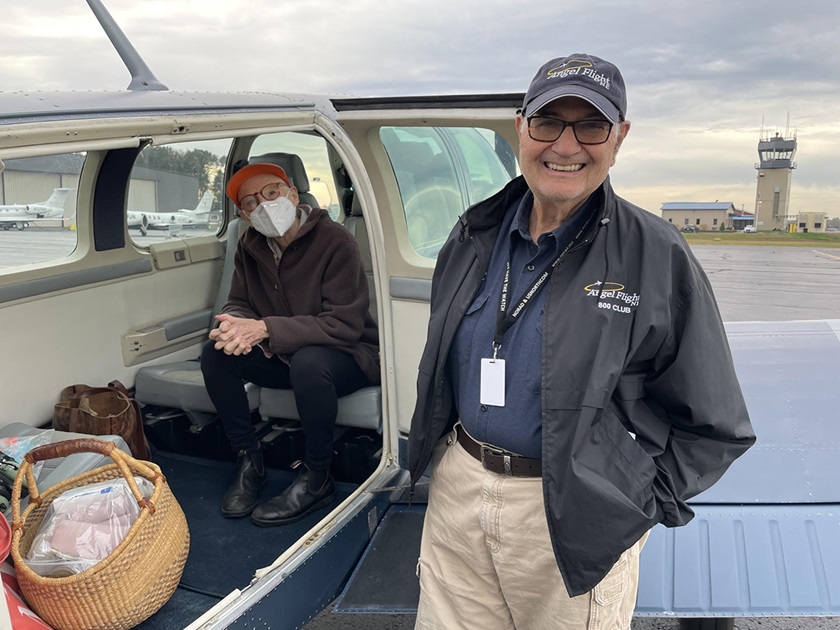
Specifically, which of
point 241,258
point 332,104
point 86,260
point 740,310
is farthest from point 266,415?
point 740,310

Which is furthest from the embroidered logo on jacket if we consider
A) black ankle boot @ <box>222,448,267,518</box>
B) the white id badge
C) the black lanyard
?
black ankle boot @ <box>222,448,267,518</box>

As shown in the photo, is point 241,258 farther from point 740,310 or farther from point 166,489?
point 740,310

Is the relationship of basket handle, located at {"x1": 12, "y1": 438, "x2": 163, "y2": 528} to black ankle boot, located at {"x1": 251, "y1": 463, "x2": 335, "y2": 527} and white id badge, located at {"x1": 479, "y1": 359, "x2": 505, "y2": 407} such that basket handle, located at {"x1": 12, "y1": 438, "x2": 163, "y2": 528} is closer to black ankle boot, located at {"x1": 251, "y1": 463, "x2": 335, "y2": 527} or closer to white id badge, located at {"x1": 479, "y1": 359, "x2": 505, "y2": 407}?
black ankle boot, located at {"x1": 251, "y1": 463, "x2": 335, "y2": 527}

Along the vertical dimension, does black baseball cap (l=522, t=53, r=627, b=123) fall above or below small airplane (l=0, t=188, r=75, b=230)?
above

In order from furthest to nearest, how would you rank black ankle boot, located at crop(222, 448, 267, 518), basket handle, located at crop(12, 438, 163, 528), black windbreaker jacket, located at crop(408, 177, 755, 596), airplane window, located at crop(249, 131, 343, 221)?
airplane window, located at crop(249, 131, 343, 221)
black ankle boot, located at crop(222, 448, 267, 518)
basket handle, located at crop(12, 438, 163, 528)
black windbreaker jacket, located at crop(408, 177, 755, 596)

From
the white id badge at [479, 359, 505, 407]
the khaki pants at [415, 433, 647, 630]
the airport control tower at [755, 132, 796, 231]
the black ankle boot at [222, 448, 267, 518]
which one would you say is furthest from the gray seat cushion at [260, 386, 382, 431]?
the airport control tower at [755, 132, 796, 231]

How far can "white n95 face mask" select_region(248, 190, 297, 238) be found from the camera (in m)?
3.01

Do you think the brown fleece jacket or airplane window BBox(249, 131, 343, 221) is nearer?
the brown fleece jacket

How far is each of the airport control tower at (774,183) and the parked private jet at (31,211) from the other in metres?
55.4

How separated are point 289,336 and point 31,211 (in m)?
1.43

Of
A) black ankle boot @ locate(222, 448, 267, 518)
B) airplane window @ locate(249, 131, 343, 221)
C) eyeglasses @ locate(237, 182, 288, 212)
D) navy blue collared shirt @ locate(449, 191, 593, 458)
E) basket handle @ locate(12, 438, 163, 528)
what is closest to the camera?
navy blue collared shirt @ locate(449, 191, 593, 458)

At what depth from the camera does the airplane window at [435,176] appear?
2.89 m

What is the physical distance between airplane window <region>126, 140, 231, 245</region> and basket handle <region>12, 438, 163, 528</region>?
1.73m

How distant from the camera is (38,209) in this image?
3.20 m
